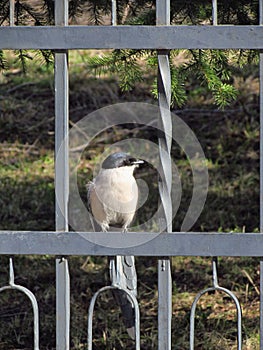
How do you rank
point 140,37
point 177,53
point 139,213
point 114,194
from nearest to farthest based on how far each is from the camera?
point 140,37, point 177,53, point 114,194, point 139,213

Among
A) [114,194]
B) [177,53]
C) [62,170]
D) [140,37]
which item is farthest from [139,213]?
[140,37]

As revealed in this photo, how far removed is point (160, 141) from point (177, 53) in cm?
115

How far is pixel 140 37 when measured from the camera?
2672mm

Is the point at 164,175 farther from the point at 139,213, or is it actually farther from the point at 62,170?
the point at 139,213

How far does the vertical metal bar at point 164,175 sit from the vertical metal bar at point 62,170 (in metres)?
0.33

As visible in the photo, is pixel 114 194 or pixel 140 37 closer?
pixel 140 37

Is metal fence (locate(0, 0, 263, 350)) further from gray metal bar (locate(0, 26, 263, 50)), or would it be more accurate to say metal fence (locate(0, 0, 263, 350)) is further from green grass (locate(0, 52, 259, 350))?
green grass (locate(0, 52, 259, 350))

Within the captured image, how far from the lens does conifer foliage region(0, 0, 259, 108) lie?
3367 mm

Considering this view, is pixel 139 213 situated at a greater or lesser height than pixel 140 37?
lesser

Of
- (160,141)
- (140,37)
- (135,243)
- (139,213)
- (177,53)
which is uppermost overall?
(177,53)

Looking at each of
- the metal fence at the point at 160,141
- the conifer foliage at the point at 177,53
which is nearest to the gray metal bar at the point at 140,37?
the metal fence at the point at 160,141

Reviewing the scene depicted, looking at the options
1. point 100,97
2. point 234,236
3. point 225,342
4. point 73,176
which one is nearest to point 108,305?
point 225,342

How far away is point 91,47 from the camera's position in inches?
105

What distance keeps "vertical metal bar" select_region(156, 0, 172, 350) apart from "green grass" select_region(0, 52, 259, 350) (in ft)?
6.03
